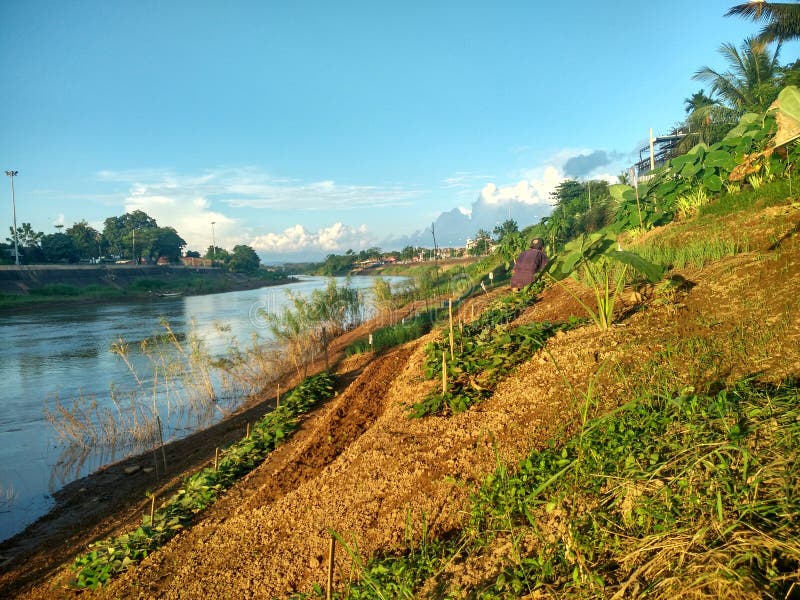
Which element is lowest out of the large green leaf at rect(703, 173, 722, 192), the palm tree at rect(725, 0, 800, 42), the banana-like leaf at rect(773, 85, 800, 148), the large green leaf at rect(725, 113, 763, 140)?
the banana-like leaf at rect(773, 85, 800, 148)

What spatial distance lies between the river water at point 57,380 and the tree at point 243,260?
44.1 metres

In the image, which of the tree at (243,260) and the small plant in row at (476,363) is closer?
the small plant in row at (476,363)

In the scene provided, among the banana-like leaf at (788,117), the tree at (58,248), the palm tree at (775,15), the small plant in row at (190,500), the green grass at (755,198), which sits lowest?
the small plant in row at (190,500)

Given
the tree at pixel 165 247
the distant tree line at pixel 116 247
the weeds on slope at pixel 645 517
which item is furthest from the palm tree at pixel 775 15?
the tree at pixel 165 247

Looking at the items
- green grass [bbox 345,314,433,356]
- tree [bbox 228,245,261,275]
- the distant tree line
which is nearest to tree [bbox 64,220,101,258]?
the distant tree line

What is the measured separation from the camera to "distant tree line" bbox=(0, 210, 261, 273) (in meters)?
51.4

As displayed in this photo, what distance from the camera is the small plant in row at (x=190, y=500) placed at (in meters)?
3.94

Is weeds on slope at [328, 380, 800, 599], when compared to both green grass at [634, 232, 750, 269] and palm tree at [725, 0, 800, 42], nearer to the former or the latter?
green grass at [634, 232, 750, 269]

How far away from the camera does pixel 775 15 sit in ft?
59.4

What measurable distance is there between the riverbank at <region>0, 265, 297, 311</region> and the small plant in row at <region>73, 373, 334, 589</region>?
36980mm

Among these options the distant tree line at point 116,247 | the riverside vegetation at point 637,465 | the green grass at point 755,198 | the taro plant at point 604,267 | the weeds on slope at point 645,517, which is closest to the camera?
the weeds on slope at point 645,517

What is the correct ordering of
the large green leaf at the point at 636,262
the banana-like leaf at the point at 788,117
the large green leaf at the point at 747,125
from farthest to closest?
the large green leaf at the point at 747,125, the large green leaf at the point at 636,262, the banana-like leaf at the point at 788,117

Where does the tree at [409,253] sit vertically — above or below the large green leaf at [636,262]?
above

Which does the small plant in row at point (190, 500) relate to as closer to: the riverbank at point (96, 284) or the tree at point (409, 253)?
the riverbank at point (96, 284)
